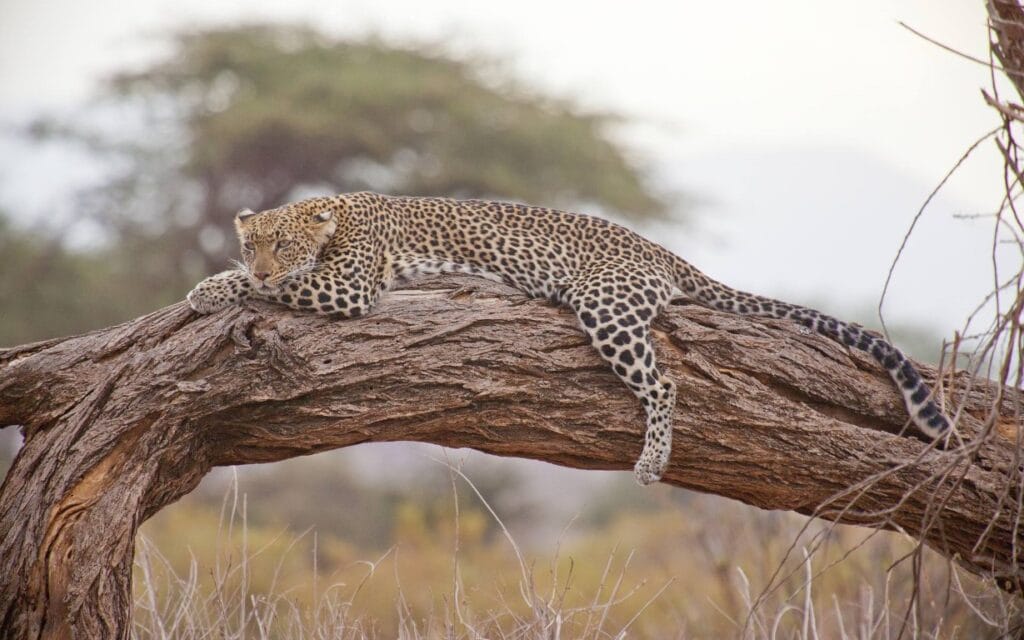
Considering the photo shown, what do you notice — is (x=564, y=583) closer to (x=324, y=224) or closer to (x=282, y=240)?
(x=324, y=224)

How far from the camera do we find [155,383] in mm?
5449

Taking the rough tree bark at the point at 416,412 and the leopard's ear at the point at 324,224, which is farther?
the leopard's ear at the point at 324,224

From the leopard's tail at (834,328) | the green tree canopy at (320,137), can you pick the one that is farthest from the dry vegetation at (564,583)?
the green tree canopy at (320,137)

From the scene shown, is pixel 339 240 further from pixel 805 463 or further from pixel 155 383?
pixel 805 463

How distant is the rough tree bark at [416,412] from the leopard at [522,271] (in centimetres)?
11

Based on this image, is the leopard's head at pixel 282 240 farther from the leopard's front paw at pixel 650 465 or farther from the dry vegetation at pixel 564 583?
the leopard's front paw at pixel 650 465

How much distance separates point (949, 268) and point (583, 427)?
53566 millimetres

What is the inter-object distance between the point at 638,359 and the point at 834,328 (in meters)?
1.16

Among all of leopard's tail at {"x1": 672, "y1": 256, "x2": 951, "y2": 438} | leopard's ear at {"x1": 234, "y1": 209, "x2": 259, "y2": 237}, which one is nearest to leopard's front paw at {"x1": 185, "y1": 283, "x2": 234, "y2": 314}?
leopard's ear at {"x1": 234, "y1": 209, "x2": 259, "y2": 237}

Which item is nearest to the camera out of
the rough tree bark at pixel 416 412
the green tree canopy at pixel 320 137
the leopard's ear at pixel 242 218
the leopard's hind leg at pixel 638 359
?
the rough tree bark at pixel 416 412

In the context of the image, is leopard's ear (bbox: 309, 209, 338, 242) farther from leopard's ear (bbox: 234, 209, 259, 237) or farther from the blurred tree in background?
the blurred tree in background

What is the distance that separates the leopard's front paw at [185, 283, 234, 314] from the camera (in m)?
5.73

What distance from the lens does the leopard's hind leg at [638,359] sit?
18.5ft

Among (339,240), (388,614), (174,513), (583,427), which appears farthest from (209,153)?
(583,427)
